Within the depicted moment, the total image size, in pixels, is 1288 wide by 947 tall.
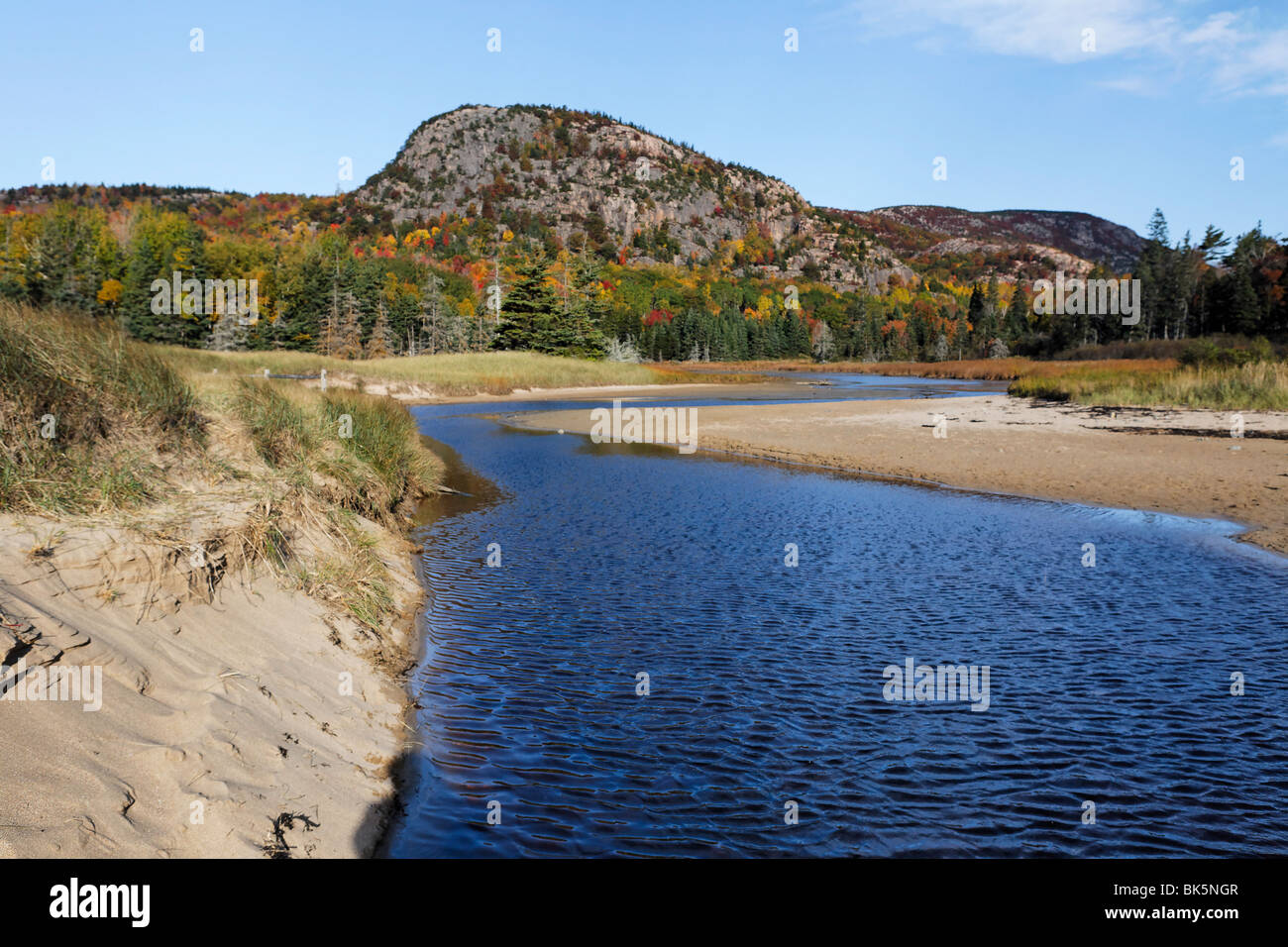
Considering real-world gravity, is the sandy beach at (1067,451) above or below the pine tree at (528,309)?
below

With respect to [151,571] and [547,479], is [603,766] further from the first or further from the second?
[547,479]

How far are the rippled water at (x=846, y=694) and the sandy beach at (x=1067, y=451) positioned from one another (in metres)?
2.53

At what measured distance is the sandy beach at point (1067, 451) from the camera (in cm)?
1608

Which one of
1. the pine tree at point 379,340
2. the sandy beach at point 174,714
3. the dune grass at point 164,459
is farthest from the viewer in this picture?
the pine tree at point 379,340

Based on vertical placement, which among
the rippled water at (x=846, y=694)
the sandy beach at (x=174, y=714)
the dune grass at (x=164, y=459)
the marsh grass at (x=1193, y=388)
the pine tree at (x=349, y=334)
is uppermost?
the pine tree at (x=349, y=334)

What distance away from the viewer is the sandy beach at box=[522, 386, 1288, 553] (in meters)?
16.1

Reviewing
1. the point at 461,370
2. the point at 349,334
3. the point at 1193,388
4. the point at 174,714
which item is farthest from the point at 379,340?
the point at 174,714

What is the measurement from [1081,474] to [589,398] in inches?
1635

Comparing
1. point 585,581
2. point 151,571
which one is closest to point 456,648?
point 585,581

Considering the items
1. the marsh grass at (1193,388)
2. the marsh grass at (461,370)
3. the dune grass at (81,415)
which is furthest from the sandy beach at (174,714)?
the marsh grass at (461,370)

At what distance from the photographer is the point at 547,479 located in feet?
68.2

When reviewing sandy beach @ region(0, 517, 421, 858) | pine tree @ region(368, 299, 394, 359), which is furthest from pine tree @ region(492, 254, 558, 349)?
sandy beach @ region(0, 517, 421, 858)

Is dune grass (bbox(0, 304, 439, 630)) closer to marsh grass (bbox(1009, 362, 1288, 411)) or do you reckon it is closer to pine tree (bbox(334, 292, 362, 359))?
marsh grass (bbox(1009, 362, 1288, 411))

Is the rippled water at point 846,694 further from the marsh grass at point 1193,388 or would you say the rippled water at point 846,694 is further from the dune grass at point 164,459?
the marsh grass at point 1193,388
